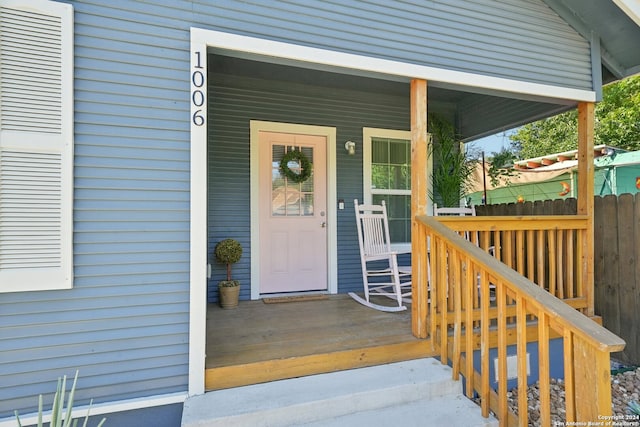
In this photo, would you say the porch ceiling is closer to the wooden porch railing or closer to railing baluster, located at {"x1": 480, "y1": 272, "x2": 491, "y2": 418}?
the wooden porch railing

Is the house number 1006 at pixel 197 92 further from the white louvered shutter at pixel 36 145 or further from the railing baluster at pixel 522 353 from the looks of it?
the railing baluster at pixel 522 353

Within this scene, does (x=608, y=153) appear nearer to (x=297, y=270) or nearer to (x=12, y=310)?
(x=297, y=270)

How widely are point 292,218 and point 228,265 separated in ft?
2.93

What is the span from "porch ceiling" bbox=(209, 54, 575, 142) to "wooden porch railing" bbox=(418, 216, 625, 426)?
48.0 inches

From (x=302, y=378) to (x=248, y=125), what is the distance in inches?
108

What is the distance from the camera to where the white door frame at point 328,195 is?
3.99 meters

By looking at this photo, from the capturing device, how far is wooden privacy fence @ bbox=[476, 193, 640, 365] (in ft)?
10.7

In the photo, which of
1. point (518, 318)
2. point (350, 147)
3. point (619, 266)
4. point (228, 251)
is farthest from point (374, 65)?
point (619, 266)

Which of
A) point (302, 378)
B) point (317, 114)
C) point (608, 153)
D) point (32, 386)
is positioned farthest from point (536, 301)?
point (608, 153)

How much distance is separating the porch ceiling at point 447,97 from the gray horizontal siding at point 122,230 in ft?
4.22

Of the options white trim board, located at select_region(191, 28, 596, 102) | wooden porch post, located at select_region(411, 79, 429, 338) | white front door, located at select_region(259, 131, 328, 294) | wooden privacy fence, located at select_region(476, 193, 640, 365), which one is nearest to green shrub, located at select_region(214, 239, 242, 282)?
white front door, located at select_region(259, 131, 328, 294)

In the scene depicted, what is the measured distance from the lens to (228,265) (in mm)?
3787

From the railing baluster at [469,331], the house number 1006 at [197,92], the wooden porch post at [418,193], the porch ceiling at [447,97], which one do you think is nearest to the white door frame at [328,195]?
the porch ceiling at [447,97]

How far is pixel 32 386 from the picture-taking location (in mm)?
1896
